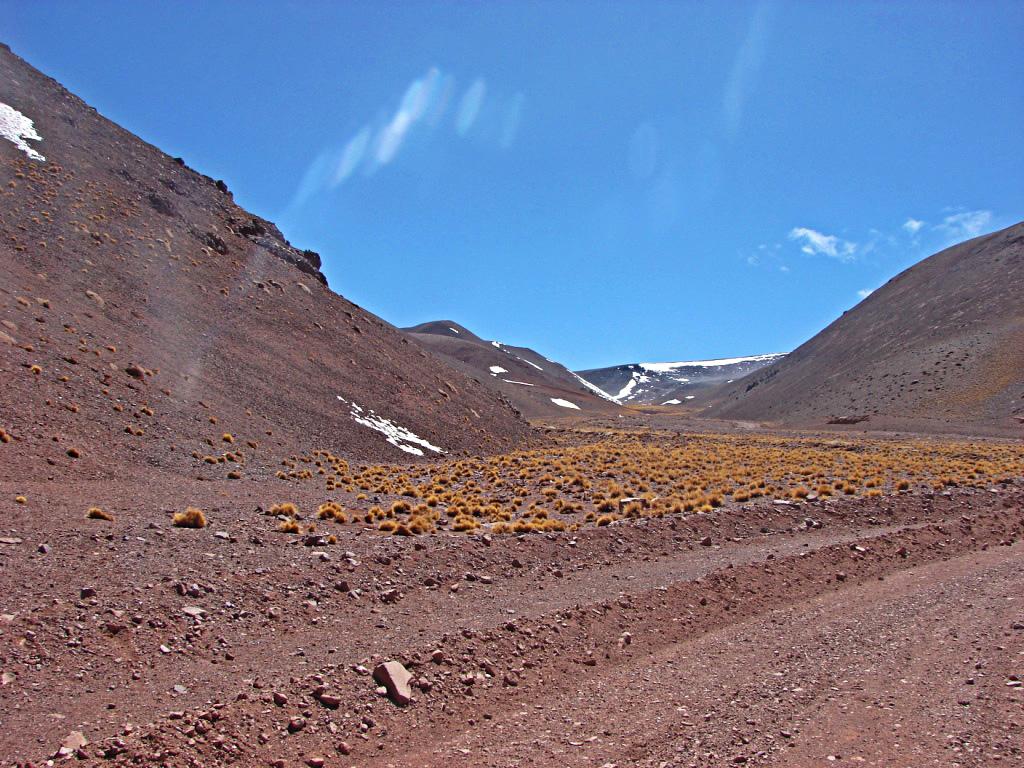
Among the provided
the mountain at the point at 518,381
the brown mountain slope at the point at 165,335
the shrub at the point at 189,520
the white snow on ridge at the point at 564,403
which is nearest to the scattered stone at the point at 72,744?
the shrub at the point at 189,520

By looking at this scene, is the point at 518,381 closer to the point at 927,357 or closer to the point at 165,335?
the point at 927,357

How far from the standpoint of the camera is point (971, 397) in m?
78.2

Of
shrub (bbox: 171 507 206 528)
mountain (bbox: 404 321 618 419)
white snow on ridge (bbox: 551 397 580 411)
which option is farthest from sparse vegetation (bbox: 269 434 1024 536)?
white snow on ridge (bbox: 551 397 580 411)

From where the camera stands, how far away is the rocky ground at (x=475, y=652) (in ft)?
19.8

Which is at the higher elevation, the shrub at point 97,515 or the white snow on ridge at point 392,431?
the white snow on ridge at point 392,431

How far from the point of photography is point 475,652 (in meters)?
8.15

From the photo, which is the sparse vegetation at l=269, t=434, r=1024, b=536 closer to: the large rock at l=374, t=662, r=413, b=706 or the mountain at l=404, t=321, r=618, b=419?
the large rock at l=374, t=662, r=413, b=706

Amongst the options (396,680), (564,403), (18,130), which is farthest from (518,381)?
(396,680)

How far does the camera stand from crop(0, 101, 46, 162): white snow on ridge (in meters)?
42.1

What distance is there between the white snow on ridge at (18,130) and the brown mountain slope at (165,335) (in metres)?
0.27

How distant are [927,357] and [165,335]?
99.5 metres

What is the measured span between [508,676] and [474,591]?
3087mm

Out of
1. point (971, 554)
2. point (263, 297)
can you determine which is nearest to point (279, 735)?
point (971, 554)

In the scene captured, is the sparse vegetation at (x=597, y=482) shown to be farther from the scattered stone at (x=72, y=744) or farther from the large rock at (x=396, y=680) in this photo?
Answer: the scattered stone at (x=72, y=744)
